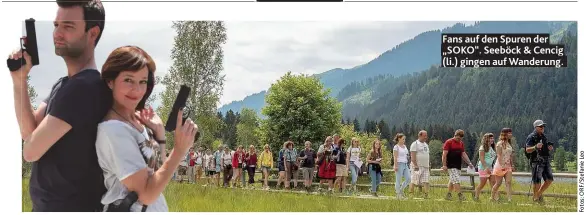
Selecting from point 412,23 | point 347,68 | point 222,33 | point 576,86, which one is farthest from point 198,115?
point 576,86

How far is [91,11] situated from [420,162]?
4.10 metres

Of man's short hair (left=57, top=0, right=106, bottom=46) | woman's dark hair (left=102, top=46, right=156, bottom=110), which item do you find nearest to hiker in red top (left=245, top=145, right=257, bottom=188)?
woman's dark hair (left=102, top=46, right=156, bottom=110)

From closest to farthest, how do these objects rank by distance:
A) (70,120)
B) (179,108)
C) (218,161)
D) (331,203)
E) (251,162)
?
(70,120), (179,108), (331,203), (218,161), (251,162)

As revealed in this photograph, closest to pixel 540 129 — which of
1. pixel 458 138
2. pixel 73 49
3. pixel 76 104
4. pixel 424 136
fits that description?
pixel 458 138

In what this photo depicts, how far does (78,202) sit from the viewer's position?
11.3 meters

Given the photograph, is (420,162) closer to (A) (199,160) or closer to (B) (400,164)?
(B) (400,164)

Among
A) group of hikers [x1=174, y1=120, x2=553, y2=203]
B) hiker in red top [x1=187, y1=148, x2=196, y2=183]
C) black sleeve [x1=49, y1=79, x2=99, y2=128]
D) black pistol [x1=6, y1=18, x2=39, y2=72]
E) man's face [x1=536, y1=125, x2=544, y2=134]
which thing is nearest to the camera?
black sleeve [x1=49, y1=79, x2=99, y2=128]

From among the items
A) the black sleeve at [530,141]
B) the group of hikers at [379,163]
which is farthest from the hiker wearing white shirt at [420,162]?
the black sleeve at [530,141]

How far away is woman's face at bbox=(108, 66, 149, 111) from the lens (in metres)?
11.3

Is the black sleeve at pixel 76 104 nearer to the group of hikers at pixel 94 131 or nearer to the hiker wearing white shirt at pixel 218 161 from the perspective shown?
the group of hikers at pixel 94 131

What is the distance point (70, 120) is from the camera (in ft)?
36.7

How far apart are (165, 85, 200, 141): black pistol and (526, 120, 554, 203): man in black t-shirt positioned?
12.5ft

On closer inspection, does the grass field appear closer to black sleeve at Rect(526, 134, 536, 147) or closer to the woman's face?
black sleeve at Rect(526, 134, 536, 147)

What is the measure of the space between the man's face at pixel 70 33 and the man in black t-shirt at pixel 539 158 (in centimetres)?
509
